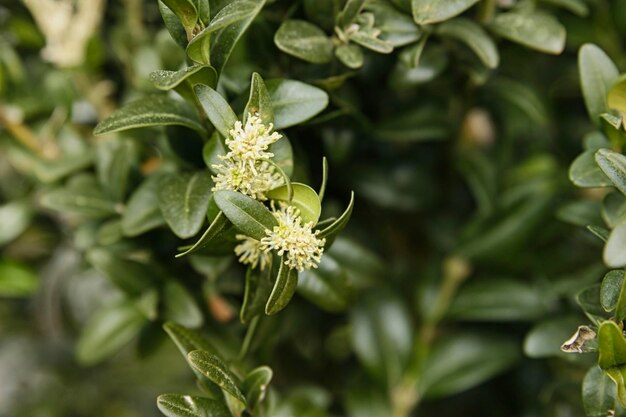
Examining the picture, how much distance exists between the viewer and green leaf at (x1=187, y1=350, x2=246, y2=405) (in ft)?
2.21

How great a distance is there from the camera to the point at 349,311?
43.9 inches

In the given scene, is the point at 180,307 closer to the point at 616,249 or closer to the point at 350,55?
the point at 350,55

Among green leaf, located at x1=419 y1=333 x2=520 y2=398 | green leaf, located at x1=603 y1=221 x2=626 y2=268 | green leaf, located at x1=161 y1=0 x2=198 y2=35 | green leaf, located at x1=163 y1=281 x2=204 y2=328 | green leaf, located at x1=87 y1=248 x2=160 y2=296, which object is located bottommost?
green leaf, located at x1=419 y1=333 x2=520 y2=398

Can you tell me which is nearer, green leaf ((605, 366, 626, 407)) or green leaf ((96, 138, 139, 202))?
green leaf ((605, 366, 626, 407))

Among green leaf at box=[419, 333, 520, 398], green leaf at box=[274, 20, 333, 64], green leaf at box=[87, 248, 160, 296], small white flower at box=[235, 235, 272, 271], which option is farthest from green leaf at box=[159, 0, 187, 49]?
green leaf at box=[419, 333, 520, 398]

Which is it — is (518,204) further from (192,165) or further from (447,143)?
(192,165)

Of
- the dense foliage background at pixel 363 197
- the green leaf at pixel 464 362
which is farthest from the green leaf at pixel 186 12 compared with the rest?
the green leaf at pixel 464 362

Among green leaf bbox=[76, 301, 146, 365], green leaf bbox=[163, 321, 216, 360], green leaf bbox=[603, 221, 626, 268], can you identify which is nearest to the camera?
green leaf bbox=[603, 221, 626, 268]

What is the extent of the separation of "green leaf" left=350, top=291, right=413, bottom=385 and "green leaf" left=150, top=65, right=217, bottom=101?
20.1 inches

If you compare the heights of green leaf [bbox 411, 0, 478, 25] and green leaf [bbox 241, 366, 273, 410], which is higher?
green leaf [bbox 411, 0, 478, 25]

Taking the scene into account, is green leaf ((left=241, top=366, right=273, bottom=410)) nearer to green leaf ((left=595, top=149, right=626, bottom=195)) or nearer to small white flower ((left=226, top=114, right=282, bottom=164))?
small white flower ((left=226, top=114, right=282, bottom=164))

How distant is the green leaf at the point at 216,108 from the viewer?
2.23 feet

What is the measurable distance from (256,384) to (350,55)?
1.22 ft

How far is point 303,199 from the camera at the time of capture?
0.69 meters
